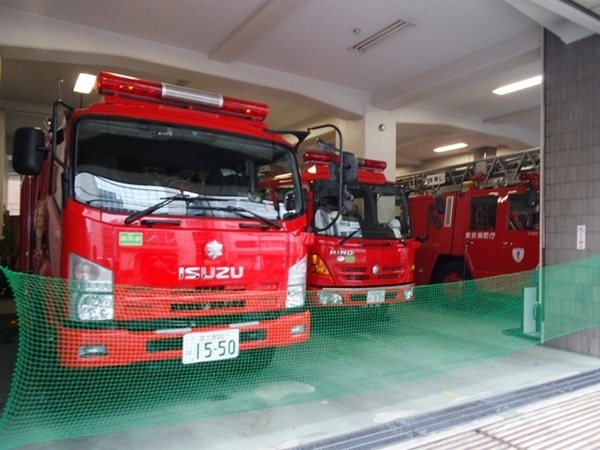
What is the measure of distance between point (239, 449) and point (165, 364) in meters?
0.79

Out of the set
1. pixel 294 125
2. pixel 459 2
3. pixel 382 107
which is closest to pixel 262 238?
pixel 459 2

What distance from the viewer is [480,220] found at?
802 cm

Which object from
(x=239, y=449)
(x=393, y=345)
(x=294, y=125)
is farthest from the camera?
(x=294, y=125)

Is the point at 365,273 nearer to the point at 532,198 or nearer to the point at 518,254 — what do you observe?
the point at 532,198

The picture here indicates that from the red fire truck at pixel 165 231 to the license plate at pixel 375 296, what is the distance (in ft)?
6.35

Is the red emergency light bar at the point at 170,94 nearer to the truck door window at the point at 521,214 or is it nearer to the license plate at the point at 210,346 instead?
the license plate at the point at 210,346

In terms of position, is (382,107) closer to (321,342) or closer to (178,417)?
(321,342)

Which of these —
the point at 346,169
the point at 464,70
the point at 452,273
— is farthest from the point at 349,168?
the point at 452,273

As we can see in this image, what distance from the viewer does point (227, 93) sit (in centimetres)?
921

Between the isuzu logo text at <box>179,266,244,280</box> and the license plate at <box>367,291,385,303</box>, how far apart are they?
2.47 m

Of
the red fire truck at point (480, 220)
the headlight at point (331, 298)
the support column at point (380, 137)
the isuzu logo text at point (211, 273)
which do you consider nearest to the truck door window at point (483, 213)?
the red fire truck at point (480, 220)

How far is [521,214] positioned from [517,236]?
36 centimetres

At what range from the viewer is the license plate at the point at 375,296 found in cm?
559

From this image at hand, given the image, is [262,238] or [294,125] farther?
[294,125]
